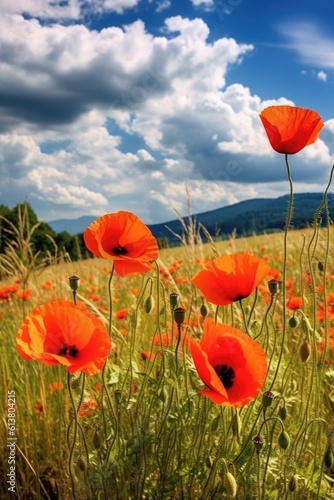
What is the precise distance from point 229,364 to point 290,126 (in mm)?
688

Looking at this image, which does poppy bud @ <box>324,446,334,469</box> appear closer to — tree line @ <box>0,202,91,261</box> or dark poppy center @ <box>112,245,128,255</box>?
dark poppy center @ <box>112,245,128,255</box>

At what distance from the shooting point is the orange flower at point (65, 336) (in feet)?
3.80

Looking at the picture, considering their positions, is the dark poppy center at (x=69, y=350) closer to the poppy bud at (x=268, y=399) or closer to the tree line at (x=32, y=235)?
the poppy bud at (x=268, y=399)

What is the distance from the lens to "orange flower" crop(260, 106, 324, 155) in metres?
1.45

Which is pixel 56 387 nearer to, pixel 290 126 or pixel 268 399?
pixel 268 399

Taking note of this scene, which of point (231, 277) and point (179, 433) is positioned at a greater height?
point (231, 277)

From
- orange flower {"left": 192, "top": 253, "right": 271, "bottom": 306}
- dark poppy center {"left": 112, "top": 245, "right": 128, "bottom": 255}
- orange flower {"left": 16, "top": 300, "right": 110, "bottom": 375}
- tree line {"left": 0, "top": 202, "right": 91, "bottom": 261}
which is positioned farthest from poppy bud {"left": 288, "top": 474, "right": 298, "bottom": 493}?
tree line {"left": 0, "top": 202, "right": 91, "bottom": 261}

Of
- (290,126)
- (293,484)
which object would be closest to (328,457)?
(293,484)

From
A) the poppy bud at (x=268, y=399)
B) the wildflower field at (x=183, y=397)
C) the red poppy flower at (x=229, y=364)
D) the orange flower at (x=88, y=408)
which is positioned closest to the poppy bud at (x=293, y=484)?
the wildflower field at (x=183, y=397)

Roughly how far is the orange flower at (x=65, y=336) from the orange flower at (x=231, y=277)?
318 mm

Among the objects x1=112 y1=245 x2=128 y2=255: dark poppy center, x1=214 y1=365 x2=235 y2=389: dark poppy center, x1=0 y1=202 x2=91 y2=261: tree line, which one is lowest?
x1=214 y1=365 x2=235 y2=389: dark poppy center

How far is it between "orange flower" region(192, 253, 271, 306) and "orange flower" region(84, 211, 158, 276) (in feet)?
0.59

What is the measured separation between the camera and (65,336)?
1.23 meters

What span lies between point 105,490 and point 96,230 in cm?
76
